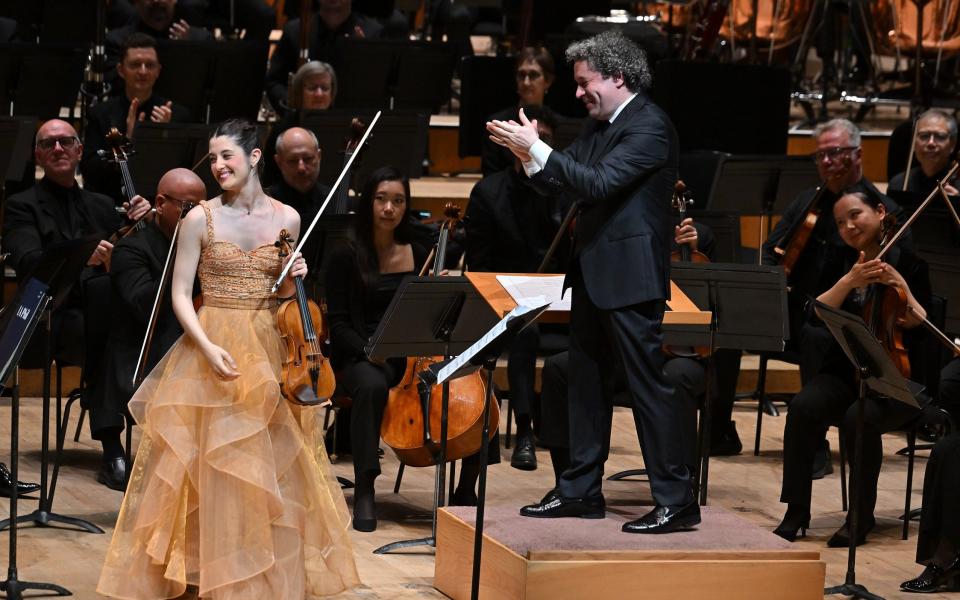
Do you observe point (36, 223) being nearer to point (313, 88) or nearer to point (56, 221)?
point (56, 221)

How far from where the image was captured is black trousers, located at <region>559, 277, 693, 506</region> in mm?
3918

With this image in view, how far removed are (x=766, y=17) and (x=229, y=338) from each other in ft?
19.0

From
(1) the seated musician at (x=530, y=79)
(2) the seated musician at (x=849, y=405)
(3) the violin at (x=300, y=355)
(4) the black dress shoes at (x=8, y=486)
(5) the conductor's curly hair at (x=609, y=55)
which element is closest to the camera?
(5) the conductor's curly hair at (x=609, y=55)

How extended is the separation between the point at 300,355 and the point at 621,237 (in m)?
0.92

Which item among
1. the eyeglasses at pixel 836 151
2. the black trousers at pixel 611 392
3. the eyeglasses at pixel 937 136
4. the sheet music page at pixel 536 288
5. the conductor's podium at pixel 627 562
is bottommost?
the conductor's podium at pixel 627 562

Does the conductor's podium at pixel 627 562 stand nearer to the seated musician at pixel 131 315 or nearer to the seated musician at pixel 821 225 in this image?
the seated musician at pixel 131 315

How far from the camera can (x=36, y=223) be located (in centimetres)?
570

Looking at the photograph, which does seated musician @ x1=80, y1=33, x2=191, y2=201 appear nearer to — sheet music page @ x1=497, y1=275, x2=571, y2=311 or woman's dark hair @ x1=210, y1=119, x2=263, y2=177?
woman's dark hair @ x1=210, y1=119, x2=263, y2=177

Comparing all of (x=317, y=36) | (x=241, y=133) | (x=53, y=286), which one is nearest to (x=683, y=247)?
(x=241, y=133)

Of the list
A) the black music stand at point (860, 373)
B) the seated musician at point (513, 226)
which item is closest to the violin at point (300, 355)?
the black music stand at point (860, 373)

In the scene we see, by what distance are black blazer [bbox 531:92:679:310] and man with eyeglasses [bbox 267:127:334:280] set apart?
2075mm

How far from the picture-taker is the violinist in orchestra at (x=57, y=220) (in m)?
5.57

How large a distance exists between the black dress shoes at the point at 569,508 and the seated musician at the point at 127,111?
2908mm

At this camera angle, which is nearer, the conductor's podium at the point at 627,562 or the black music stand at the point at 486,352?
the black music stand at the point at 486,352
